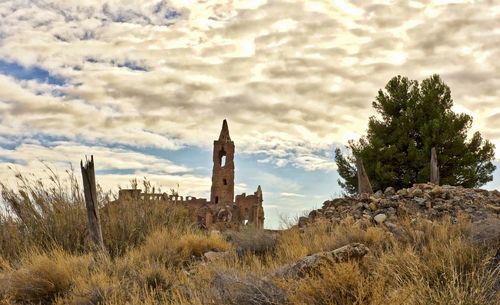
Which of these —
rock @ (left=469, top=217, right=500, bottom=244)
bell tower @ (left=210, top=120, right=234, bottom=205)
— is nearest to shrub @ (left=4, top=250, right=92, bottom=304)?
rock @ (left=469, top=217, right=500, bottom=244)

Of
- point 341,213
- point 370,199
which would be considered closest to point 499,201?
point 370,199

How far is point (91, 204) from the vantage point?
35.1ft

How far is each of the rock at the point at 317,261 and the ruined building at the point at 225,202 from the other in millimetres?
17507

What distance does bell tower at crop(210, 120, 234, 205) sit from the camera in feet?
164

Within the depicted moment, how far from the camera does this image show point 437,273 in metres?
6.36

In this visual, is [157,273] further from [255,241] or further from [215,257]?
[255,241]

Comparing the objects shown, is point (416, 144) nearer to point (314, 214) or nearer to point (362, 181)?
point (362, 181)

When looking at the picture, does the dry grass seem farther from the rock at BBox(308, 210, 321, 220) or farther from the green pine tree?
the green pine tree

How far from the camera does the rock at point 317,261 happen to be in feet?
19.6

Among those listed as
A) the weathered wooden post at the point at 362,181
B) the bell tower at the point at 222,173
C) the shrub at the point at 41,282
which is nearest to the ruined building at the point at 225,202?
the bell tower at the point at 222,173

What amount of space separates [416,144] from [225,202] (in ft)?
76.8

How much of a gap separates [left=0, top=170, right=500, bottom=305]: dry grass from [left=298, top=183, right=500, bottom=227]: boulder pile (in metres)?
1.56

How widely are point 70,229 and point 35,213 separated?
1.08 m

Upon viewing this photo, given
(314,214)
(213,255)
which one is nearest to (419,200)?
(314,214)
